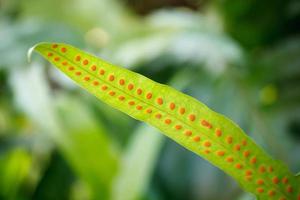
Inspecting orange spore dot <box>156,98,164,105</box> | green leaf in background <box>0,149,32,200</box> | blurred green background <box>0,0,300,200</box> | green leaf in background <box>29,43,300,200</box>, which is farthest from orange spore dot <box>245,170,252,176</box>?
green leaf in background <box>0,149,32,200</box>

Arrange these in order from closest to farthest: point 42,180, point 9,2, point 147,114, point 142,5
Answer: point 147,114 < point 42,180 < point 9,2 < point 142,5

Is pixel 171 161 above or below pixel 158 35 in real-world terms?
below

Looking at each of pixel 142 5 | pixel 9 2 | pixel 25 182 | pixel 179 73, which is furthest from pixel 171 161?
pixel 142 5

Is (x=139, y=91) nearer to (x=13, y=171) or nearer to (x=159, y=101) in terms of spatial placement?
(x=159, y=101)

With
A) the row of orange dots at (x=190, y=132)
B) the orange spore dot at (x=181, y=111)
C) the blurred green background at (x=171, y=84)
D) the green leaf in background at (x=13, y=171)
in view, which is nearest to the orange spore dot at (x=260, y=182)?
the row of orange dots at (x=190, y=132)

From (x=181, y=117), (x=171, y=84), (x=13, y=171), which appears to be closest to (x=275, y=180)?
(x=181, y=117)

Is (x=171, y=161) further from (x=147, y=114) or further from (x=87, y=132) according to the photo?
(x=147, y=114)

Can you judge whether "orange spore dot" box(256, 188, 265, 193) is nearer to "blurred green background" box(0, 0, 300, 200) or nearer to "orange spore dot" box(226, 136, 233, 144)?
"orange spore dot" box(226, 136, 233, 144)
